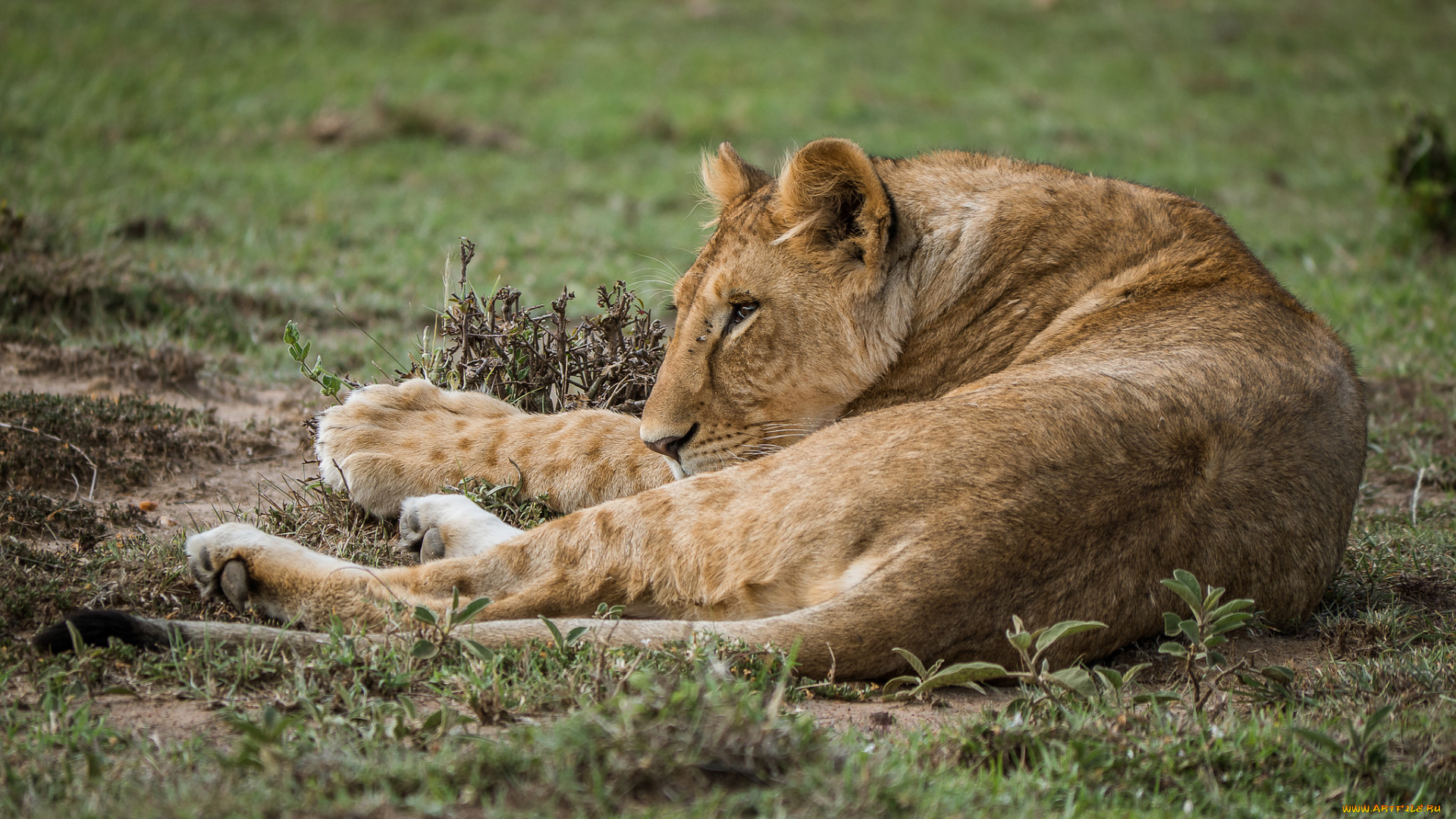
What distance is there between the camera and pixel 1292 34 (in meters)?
16.5

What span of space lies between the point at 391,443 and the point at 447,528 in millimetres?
518

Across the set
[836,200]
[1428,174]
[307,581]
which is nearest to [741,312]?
[836,200]

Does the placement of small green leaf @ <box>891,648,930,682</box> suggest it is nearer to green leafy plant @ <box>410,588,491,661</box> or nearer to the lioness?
the lioness

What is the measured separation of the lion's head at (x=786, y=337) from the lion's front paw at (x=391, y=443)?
0.65m

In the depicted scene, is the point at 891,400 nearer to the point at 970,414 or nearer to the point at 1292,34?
the point at 970,414

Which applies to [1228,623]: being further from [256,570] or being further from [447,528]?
[256,570]

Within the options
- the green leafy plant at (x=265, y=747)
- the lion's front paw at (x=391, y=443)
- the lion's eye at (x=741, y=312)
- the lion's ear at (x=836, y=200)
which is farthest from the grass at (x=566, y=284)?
the lion's ear at (x=836, y=200)

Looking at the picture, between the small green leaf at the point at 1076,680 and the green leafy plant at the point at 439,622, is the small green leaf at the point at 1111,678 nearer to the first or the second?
the small green leaf at the point at 1076,680

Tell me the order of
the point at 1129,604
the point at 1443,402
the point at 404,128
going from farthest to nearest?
the point at 404,128, the point at 1443,402, the point at 1129,604

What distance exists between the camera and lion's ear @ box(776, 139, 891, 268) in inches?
127

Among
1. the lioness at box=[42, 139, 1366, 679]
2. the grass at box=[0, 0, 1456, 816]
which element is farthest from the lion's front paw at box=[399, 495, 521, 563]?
the grass at box=[0, 0, 1456, 816]

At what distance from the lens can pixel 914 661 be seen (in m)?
2.46

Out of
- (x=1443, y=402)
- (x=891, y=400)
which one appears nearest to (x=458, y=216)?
(x=891, y=400)

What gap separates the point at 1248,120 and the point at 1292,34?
4.52 metres
